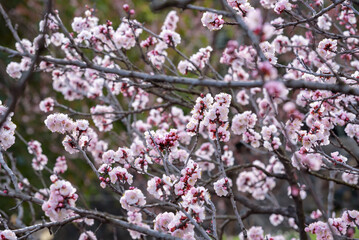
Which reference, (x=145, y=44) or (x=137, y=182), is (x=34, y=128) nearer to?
(x=137, y=182)

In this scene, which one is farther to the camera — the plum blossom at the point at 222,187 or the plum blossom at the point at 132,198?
the plum blossom at the point at 222,187

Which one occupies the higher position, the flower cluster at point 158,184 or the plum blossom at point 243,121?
the plum blossom at point 243,121

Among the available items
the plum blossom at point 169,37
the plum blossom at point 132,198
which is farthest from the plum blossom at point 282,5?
the plum blossom at point 132,198

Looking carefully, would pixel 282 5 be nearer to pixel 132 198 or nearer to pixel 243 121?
pixel 243 121

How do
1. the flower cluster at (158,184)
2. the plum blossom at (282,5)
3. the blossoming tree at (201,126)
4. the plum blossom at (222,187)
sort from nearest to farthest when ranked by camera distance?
the blossoming tree at (201,126) < the flower cluster at (158,184) < the plum blossom at (222,187) < the plum blossom at (282,5)

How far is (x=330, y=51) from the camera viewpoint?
269cm

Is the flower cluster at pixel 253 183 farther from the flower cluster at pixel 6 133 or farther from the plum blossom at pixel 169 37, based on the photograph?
the flower cluster at pixel 6 133

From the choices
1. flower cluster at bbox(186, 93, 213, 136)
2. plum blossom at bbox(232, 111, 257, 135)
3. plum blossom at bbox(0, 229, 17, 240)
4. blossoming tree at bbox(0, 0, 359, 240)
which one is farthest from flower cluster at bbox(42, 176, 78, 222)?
plum blossom at bbox(232, 111, 257, 135)

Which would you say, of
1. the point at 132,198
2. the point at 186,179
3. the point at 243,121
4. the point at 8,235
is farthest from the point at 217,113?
the point at 8,235

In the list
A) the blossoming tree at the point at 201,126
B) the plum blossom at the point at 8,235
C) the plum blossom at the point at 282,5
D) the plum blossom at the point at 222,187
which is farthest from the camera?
the plum blossom at the point at 282,5

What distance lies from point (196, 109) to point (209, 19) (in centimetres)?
67

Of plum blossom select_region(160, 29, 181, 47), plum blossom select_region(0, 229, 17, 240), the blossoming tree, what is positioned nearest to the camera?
the blossoming tree

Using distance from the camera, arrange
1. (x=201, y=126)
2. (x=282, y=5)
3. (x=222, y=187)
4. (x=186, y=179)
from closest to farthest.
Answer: (x=186, y=179)
(x=222, y=187)
(x=282, y=5)
(x=201, y=126)

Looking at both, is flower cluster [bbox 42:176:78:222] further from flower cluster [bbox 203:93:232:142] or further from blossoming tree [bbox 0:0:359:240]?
flower cluster [bbox 203:93:232:142]
